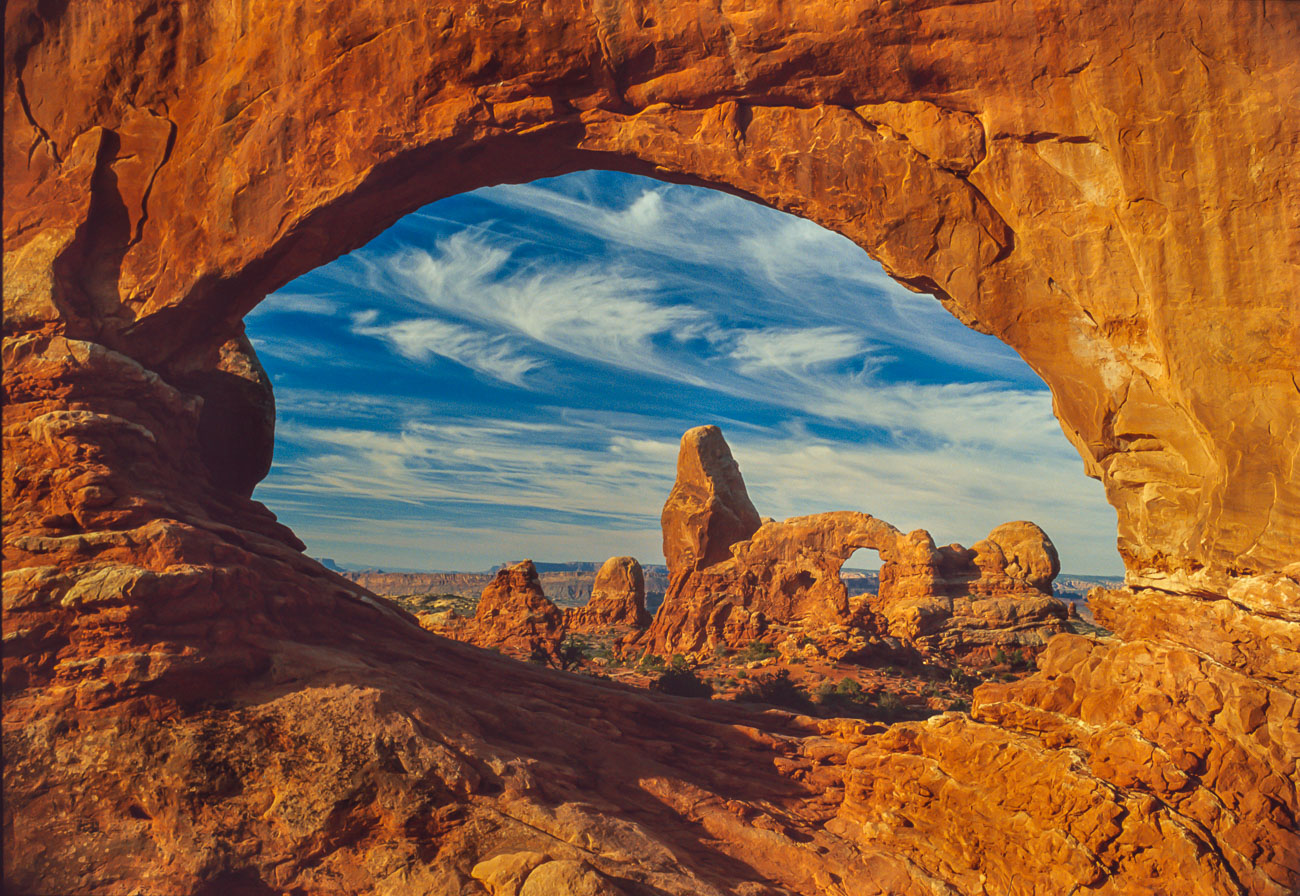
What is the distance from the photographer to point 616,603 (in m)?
50.8

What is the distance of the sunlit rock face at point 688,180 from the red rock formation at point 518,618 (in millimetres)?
18765

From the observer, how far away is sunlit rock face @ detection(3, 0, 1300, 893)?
7637 mm

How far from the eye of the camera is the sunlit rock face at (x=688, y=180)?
7.64 m

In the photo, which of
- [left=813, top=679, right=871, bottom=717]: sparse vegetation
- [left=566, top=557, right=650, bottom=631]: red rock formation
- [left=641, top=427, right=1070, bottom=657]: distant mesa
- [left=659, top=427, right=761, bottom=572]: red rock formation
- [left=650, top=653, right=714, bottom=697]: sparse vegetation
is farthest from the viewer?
[left=566, top=557, right=650, bottom=631]: red rock formation

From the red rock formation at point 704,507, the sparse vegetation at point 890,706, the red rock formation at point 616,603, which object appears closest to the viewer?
the sparse vegetation at point 890,706

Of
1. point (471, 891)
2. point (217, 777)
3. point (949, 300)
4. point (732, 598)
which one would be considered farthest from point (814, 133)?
point (732, 598)

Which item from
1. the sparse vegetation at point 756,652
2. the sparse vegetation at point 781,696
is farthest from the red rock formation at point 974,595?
the sparse vegetation at point 781,696

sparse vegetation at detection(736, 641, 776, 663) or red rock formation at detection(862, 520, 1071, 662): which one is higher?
red rock formation at detection(862, 520, 1071, 662)

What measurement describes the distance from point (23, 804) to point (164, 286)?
764cm

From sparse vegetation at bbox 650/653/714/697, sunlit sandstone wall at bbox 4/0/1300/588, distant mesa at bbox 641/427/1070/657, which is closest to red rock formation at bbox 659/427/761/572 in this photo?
distant mesa at bbox 641/427/1070/657

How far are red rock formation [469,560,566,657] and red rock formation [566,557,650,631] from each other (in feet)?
60.8

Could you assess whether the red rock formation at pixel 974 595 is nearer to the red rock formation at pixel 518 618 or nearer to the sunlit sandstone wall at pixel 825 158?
the red rock formation at pixel 518 618

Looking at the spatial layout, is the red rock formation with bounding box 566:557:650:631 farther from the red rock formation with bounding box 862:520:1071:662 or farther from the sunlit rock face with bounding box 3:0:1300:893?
the sunlit rock face with bounding box 3:0:1300:893

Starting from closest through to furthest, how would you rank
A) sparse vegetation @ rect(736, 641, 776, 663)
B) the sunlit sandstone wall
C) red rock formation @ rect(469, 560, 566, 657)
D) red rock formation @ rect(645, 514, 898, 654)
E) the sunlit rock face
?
the sunlit rock face → the sunlit sandstone wall → red rock formation @ rect(469, 560, 566, 657) → sparse vegetation @ rect(736, 641, 776, 663) → red rock formation @ rect(645, 514, 898, 654)
